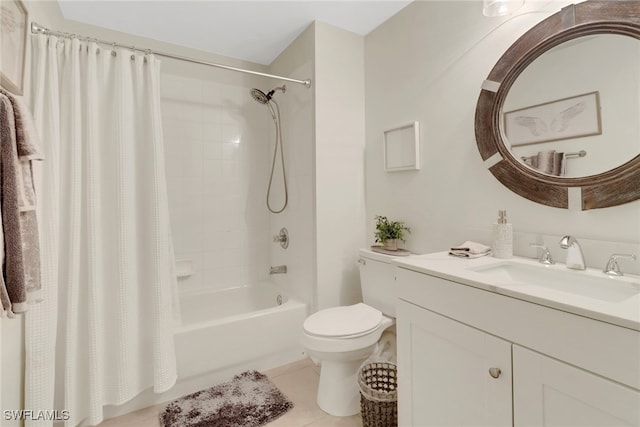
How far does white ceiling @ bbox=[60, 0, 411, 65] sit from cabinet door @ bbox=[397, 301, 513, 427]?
1.80 meters

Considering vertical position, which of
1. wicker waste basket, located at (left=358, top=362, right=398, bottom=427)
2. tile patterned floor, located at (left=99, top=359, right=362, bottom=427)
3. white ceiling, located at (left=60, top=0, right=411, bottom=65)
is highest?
white ceiling, located at (left=60, top=0, right=411, bottom=65)

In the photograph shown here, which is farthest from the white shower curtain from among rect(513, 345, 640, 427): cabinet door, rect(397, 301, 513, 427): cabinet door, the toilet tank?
rect(513, 345, 640, 427): cabinet door

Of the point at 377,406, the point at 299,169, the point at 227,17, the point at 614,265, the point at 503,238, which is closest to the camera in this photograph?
the point at 614,265

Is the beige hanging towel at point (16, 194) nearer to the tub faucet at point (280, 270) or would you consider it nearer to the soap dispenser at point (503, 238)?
the tub faucet at point (280, 270)

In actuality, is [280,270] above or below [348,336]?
above

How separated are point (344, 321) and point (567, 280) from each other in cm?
98

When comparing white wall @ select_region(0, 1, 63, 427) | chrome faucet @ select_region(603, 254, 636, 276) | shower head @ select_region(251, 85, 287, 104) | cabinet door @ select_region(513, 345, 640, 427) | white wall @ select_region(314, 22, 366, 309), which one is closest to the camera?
cabinet door @ select_region(513, 345, 640, 427)

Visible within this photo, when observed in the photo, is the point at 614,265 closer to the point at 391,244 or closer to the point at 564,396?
the point at 564,396

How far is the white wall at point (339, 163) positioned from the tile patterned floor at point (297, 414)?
1.56 feet

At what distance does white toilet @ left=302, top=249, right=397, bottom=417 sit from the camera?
1.43 metres

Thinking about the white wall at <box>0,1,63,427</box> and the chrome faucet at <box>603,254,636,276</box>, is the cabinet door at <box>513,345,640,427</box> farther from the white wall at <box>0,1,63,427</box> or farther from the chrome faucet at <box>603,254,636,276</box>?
the white wall at <box>0,1,63,427</box>

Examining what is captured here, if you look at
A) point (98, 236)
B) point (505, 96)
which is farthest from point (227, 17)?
point (505, 96)

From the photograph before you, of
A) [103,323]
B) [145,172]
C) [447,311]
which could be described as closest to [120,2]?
[145,172]

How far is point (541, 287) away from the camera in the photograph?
0.88 m
